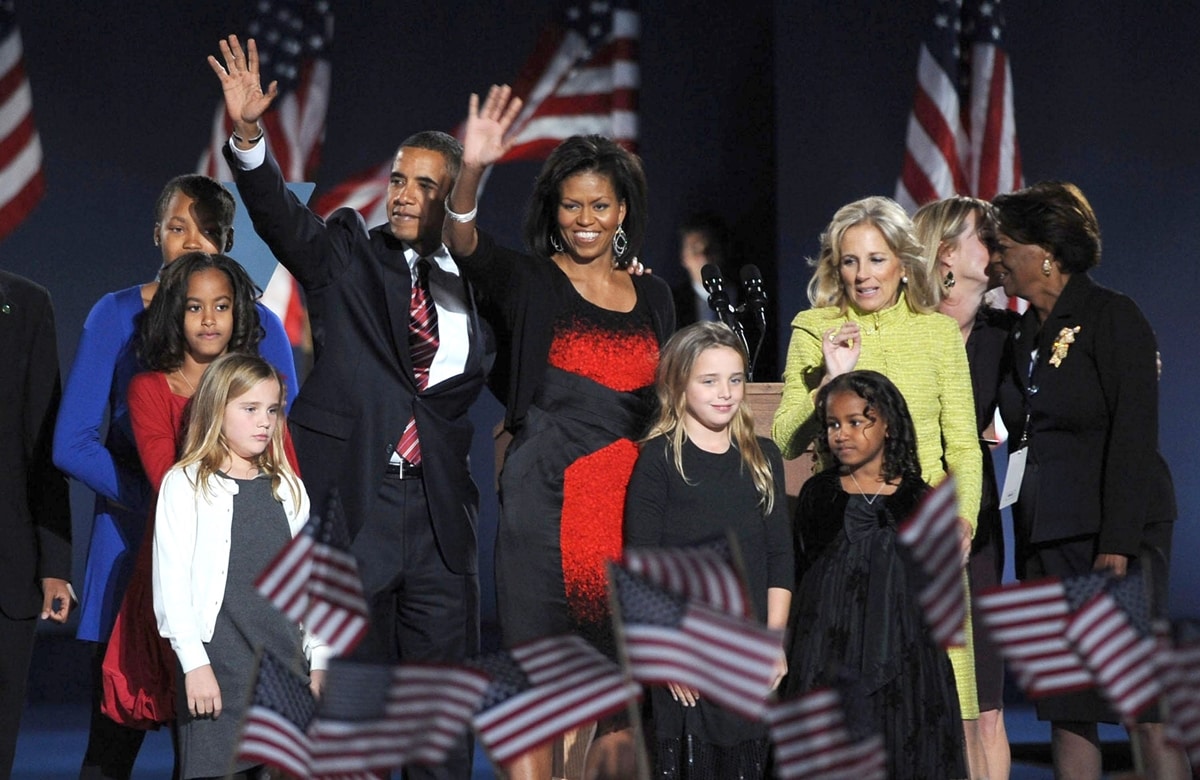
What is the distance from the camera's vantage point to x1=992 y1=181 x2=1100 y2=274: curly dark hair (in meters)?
4.00

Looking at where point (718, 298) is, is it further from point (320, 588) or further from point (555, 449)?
point (320, 588)

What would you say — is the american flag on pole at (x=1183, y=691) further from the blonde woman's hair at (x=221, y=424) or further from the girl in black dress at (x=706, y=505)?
the blonde woman's hair at (x=221, y=424)

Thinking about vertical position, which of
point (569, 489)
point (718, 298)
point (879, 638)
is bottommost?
point (879, 638)

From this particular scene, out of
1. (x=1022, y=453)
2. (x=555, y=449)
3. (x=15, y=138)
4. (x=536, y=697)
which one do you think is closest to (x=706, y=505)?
(x=555, y=449)

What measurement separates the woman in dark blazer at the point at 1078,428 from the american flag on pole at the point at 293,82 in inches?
181

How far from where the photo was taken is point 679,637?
2.40m

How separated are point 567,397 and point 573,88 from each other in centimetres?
471

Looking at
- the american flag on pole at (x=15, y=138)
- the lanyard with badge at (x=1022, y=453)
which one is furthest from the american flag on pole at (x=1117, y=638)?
the american flag on pole at (x=15, y=138)

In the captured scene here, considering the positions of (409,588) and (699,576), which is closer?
(699,576)

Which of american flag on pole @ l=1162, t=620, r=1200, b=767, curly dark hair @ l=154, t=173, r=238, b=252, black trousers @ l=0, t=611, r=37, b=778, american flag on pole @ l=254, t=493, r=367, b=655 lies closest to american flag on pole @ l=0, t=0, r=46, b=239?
curly dark hair @ l=154, t=173, r=238, b=252

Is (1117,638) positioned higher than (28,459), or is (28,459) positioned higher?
(28,459)

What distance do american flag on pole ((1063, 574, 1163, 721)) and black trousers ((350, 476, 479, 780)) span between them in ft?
4.69

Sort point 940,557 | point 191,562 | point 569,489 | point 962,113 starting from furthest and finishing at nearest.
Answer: point 962,113, point 569,489, point 191,562, point 940,557

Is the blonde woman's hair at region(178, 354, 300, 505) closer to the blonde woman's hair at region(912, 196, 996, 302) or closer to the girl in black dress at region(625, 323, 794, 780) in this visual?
the girl in black dress at region(625, 323, 794, 780)
